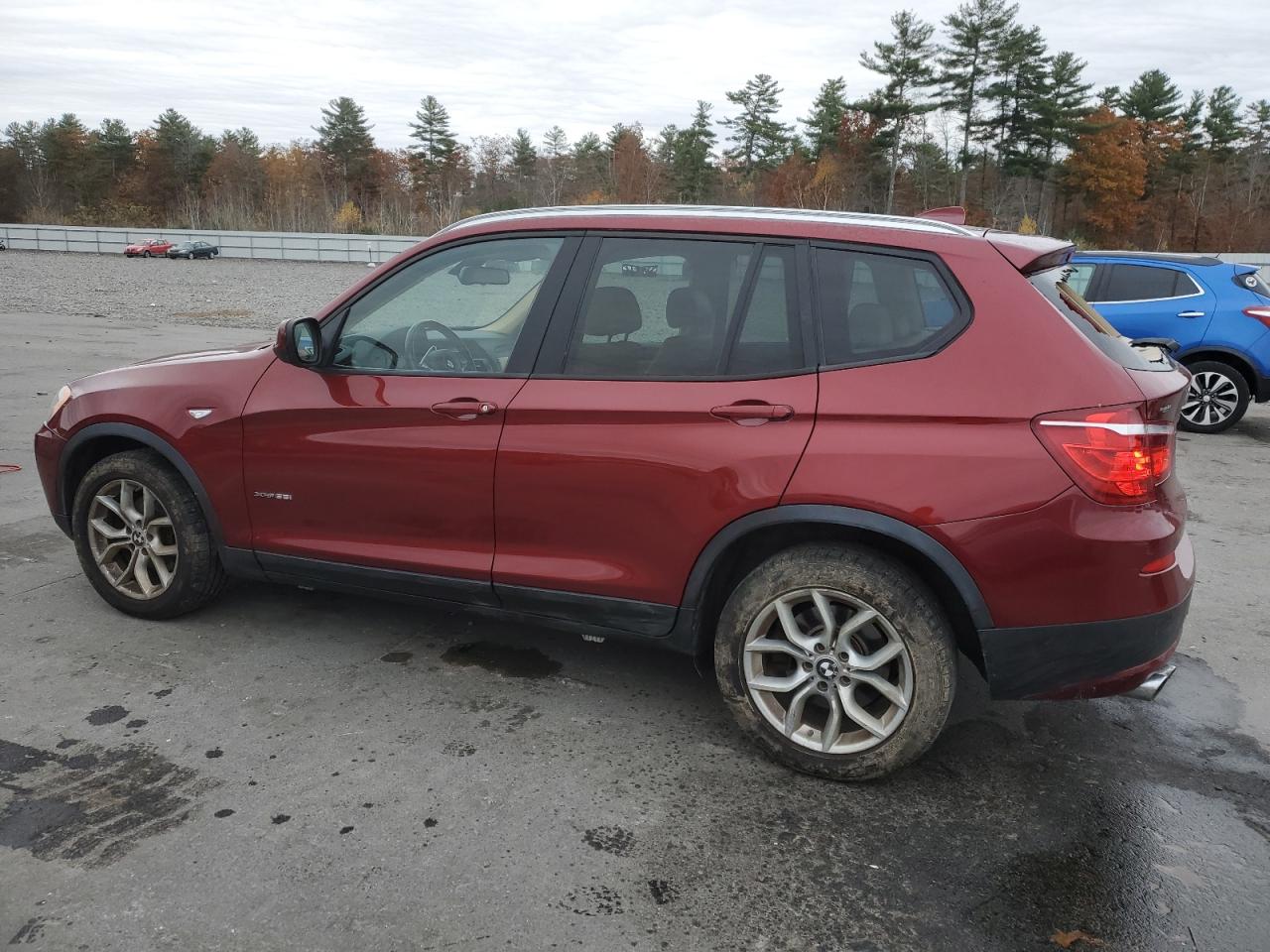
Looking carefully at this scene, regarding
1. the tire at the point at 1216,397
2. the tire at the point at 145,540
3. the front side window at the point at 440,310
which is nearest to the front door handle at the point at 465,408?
the front side window at the point at 440,310

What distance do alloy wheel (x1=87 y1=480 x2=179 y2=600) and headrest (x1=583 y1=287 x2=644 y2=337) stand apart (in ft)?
6.98

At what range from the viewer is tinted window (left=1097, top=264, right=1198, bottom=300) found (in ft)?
33.5

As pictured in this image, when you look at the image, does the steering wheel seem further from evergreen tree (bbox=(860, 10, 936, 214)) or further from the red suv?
evergreen tree (bbox=(860, 10, 936, 214))

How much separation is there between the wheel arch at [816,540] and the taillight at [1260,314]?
333 inches

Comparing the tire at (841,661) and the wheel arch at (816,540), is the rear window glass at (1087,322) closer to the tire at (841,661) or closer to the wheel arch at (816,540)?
the wheel arch at (816,540)

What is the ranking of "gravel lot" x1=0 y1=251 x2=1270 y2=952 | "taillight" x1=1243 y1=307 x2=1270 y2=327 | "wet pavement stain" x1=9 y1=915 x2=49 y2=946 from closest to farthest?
"wet pavement stain" x1=9 y1=915 x2=49 y2=946 → "gravel lot" x1=0 y1=251 x2=1270 y2=952 → "taillight" x1=1243 y1=307 x2=1270 y2=327

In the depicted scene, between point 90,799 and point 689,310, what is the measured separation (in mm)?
2445

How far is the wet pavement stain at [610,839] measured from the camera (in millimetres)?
2912

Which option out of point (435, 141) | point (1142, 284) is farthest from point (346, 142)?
point (1142, 284)

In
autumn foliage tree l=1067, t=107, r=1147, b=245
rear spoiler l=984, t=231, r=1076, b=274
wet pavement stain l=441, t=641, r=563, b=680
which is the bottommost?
wet pavement stain l=441, t=641, r=563, b=680

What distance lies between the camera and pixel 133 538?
14.6ft

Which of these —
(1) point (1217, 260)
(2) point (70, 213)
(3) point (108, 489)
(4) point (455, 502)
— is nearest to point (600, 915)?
(4) point (455, 502)

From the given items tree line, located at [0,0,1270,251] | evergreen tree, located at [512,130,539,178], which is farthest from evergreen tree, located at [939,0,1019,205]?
evergreen tree, located at [512,130,539,178]

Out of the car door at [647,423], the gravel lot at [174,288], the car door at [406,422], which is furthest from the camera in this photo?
the gravel lot at [174,288]
